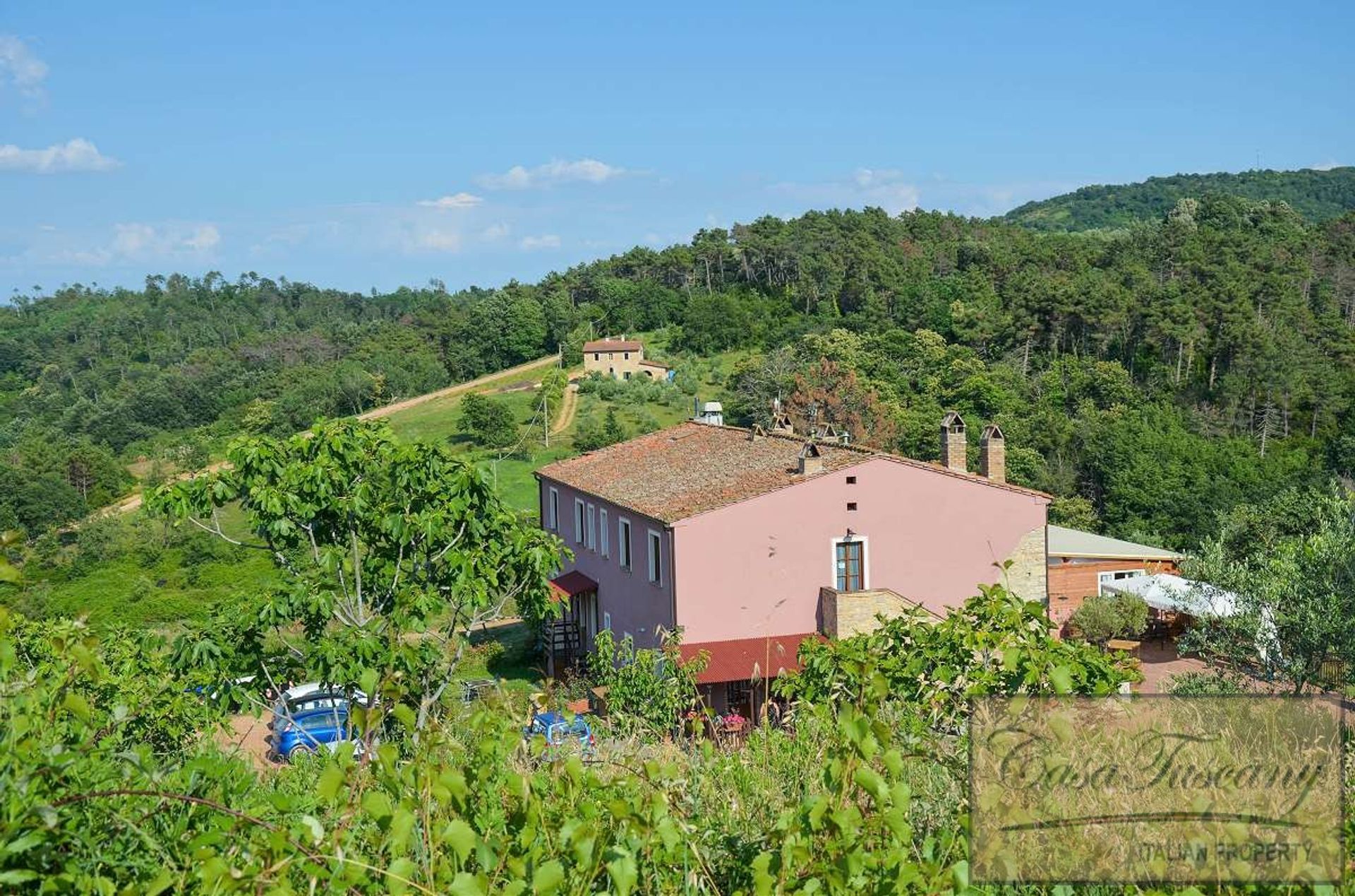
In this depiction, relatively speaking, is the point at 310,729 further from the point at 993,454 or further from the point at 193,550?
the point at 193,550

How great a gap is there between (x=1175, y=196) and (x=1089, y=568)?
153 m

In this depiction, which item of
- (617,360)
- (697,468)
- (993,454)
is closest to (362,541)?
(697,468)

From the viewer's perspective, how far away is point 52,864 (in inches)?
102

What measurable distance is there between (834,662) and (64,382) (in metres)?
Result: 95.2

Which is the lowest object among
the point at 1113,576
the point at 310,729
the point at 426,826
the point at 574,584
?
the point at 1113,576

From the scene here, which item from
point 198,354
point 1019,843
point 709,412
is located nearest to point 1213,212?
point 709,412

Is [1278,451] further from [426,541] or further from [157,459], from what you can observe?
[157,459]

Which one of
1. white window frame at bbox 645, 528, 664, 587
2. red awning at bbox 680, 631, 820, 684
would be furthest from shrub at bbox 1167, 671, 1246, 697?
white window frame at bbox 645, 528, 664, 587

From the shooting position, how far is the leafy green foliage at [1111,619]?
25031 millimetres

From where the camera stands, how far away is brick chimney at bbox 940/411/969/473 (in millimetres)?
23344

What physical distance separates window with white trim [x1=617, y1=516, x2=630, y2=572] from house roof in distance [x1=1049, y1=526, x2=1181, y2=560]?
12078 millimetres

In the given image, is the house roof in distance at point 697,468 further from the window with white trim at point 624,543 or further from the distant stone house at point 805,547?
the window with white trim at point 624,543

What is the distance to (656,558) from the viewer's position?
20.9 m

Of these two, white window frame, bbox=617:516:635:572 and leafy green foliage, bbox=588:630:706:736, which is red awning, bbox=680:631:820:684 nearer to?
white window frame, bbox=617:516:635:572
